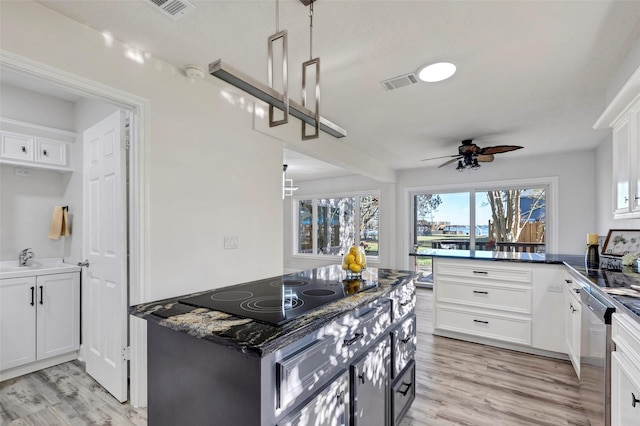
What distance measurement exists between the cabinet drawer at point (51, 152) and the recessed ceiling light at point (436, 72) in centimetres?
354

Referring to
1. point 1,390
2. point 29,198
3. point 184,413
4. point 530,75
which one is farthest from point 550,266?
point 29,198

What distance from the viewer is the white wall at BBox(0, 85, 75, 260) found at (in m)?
2.99

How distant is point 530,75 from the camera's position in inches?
97.8

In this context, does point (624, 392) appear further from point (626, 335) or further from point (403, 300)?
point (403, 300)

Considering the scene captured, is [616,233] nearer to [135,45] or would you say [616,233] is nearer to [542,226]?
[542,226]

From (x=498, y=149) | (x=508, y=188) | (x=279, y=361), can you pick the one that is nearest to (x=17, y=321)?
(x=279, y=361)

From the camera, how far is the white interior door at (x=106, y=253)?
2.27 m

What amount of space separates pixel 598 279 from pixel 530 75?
1.62 metres

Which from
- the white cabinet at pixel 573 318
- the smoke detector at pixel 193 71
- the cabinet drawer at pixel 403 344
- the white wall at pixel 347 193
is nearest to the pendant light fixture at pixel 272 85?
the smoke detector at pixel 193 71

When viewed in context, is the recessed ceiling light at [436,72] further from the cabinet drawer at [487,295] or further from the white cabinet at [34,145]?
the white cabinet at [34,145]

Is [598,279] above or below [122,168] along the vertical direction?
below

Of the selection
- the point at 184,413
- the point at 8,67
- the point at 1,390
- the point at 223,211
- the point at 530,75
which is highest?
the point at 530,75

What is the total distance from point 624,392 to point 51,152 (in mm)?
4653

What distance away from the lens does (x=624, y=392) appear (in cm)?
141
